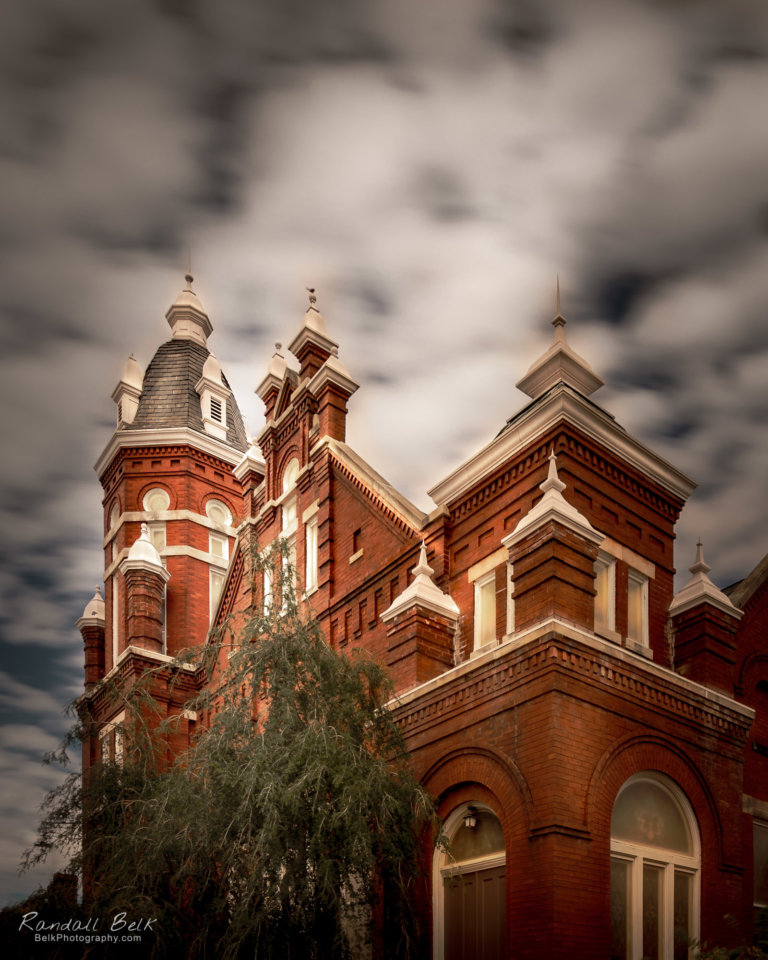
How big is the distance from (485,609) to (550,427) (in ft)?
11.3

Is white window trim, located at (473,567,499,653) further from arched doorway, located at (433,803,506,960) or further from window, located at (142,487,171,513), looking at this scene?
window, located at (142,487,171,513)

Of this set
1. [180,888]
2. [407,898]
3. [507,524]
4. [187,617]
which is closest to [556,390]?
[507,524]

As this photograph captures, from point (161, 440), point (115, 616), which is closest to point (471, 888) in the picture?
point (115, 616)

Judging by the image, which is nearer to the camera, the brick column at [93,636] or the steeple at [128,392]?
the brick column at [93,636]

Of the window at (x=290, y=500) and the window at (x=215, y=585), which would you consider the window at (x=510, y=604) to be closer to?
the window at (x=290, y=500)

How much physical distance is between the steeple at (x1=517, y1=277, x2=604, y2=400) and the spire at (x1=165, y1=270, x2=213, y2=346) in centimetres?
2243

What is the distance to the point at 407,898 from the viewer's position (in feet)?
47.9

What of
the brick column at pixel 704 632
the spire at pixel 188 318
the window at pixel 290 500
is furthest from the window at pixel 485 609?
the spire at pixel 188 318

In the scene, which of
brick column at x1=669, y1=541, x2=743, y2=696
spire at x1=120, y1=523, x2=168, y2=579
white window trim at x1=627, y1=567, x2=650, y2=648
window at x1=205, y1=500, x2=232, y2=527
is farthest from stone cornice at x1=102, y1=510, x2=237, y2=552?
brick column at x1=669, y1=541, x2=743, y2=696

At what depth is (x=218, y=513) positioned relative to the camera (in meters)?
34.6

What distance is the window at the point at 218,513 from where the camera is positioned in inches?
1348

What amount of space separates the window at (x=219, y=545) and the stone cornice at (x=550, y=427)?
49.7 feet

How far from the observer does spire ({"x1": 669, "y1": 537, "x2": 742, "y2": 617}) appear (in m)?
18.5

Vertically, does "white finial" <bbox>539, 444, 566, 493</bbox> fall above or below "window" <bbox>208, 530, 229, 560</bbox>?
below
